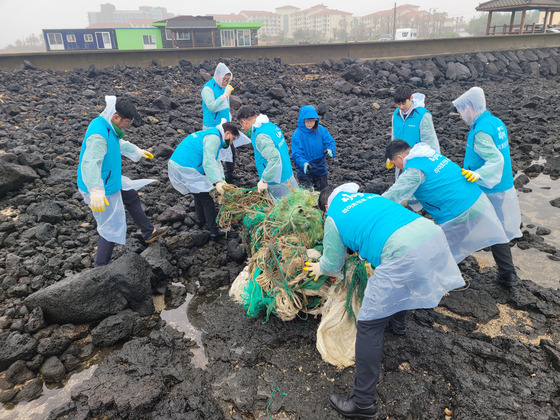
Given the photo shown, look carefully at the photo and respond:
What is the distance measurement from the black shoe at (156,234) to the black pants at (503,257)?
3.73 meters

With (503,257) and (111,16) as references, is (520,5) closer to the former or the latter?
(503,257)

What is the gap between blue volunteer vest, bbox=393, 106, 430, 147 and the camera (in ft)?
15.5

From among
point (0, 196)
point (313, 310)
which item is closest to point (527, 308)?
point (313, 310)

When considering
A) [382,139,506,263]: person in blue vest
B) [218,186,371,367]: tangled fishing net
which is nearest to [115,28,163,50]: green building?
[218,186,371,367]: tangled fishing net

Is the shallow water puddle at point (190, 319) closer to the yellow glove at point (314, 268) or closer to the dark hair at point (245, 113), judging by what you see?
the yellow glove at point (314, 268)

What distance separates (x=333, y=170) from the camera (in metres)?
7.05

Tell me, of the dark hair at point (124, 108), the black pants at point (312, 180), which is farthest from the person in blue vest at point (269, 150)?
the dark hair at point (124, 108)

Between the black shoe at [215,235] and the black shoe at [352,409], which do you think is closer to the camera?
the black shoe at [352,409]

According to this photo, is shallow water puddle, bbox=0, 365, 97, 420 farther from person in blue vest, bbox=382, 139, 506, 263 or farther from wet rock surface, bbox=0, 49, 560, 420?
person in blue vest, bbox=382, 139, 506, 263

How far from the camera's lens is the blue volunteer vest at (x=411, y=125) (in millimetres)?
4730

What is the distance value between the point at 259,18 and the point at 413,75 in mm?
102722

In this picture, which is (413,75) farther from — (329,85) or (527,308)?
(527,308)

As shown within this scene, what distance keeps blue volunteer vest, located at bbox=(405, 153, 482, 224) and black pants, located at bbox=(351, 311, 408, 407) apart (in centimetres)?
134

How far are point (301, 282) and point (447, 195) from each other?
148cm
